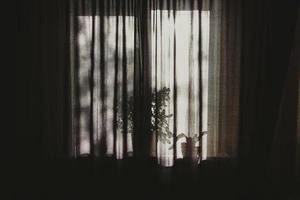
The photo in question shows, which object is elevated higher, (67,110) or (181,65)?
(181,65)

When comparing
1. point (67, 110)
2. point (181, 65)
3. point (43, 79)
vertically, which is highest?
point (181, 65)

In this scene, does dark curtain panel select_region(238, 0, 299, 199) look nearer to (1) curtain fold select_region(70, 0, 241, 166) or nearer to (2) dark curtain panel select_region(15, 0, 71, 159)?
(1) curtain fold select_region(70, 0, 241, 166)

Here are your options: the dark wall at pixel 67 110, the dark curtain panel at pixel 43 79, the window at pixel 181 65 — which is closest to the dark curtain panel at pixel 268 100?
the dark wall at pixel 67 110

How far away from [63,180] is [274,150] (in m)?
1.95

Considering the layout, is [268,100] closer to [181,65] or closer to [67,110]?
[181,65]

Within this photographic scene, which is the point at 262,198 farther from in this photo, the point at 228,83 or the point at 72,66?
the point at 72,66

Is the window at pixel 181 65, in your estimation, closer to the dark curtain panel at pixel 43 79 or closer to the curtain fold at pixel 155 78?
the curtain fold at pixel 155 78

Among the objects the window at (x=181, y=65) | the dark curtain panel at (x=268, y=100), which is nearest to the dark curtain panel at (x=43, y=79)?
the window at (x=181, y=65)

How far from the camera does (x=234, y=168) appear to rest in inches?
132

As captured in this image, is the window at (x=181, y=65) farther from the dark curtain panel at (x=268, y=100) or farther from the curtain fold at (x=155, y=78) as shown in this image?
the dark curtain panel at (x=268, y=100)

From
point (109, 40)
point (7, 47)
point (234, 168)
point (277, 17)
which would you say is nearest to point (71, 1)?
point (109, 40)

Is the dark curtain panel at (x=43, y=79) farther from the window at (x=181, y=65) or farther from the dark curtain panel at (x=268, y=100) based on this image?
the dark curtain panel at (x=268, y=100)

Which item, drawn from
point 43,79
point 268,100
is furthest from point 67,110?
point 268,100

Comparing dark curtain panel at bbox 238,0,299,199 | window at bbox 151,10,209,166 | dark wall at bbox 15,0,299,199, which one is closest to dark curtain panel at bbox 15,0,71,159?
dark wall at bbox 15,0,299,199
